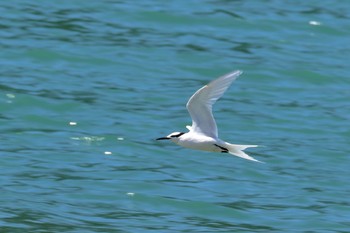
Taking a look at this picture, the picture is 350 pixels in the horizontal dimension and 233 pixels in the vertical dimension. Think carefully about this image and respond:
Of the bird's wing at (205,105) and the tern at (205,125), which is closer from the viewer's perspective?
the tern at (205,125)

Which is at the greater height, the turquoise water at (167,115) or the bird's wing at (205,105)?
the bird's wing at (205,105)

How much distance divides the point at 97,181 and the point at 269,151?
3095 mm

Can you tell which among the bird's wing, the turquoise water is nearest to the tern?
the bird's wing

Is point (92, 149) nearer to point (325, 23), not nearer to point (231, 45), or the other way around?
point (231, 45)

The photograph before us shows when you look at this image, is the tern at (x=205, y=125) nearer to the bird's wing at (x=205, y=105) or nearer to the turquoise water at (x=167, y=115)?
the bird's wing at (x=205, y=105)

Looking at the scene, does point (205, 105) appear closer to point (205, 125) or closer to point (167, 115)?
point (205, 125)

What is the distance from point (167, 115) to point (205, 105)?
21.2ft

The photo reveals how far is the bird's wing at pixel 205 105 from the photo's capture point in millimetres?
14094

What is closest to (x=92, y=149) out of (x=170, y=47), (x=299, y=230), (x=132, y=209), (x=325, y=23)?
(x=132, y=209)

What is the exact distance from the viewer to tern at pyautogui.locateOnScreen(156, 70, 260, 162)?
45.8 ft

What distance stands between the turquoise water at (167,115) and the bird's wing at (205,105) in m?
1.98

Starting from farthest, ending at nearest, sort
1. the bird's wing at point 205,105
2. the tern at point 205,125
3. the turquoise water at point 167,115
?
the turquoise water at point 167,115 → the bird's wing at point 205,105 → the tern at point 205,125

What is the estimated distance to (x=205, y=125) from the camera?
14.5m

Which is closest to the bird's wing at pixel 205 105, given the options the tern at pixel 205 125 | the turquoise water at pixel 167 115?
the tern at pixel 205 125
